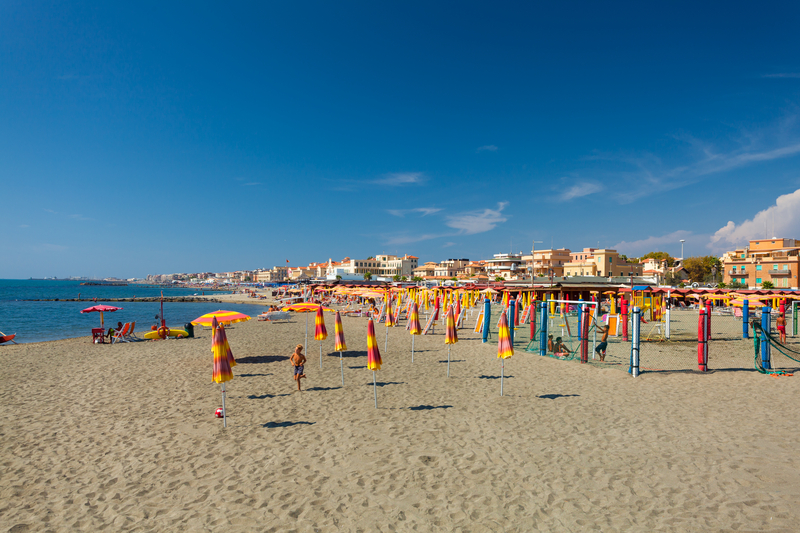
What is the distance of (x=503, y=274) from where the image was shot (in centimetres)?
9569

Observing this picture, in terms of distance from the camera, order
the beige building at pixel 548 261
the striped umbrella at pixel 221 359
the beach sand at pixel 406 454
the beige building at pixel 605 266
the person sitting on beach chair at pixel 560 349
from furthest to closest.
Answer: the beige building at pixel 548 261 < the beige building at pixel 605 266 < the person sitting on beach chair at pixel 560 349 < the striped umbrella at pixel 221 359 < the beach sand at pixel 406 454

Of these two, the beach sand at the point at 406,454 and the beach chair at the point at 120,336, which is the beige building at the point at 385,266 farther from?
the beach sand at the point at 406,454

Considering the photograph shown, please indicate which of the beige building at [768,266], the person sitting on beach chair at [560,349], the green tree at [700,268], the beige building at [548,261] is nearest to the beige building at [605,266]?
the beige building at [548,261]

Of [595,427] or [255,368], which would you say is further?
[255,368]

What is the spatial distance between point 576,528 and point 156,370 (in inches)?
483

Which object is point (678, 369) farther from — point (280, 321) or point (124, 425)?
point (280, 321)

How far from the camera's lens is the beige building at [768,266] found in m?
57.9

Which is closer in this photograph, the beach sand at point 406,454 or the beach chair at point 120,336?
the beach sand at point 406,454

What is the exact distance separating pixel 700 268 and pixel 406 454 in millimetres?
101846

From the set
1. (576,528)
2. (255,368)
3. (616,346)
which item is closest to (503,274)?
(616,346)

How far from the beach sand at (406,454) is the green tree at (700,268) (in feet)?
300

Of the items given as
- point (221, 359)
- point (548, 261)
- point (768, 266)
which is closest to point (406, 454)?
point (221, 359)

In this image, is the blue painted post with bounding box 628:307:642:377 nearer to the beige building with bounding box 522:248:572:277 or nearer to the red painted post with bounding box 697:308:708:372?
the red painted post with bounding box 697:308:708:372

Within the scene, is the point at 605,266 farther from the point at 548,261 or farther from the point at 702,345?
the point at 702,345
